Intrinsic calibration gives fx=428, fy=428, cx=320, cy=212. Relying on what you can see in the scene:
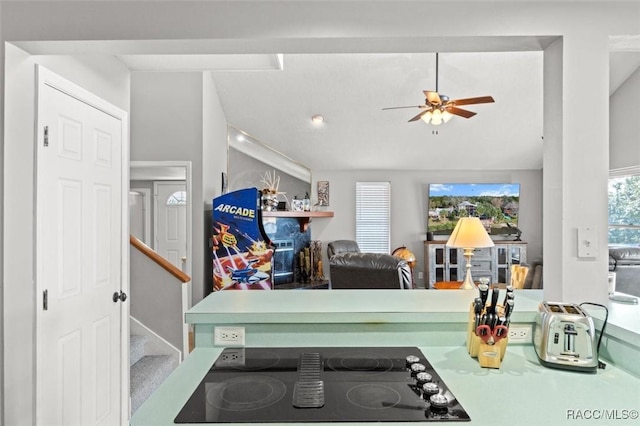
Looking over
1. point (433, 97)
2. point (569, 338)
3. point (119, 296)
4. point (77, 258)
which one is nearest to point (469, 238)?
point (433, 97)

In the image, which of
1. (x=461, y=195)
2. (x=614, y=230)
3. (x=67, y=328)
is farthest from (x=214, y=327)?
(x=461, y=195)

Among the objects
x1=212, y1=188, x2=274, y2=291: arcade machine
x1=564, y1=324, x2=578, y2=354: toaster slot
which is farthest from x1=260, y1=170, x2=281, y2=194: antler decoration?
x1=564, y1=324, x2=578, y2=354: toaster slot

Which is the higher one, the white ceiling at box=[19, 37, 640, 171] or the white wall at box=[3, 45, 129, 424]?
the white ceiling at box=[19, 37, 640, 171]

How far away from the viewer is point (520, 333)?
1.63 m

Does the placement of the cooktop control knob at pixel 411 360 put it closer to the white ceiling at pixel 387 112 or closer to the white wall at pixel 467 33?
the white wall at pixel 467 33

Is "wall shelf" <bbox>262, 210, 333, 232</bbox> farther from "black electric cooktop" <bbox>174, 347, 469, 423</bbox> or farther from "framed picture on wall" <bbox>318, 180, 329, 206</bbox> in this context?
"black electric cooktop" <bbox>174, 347, 469, 423</bbox>

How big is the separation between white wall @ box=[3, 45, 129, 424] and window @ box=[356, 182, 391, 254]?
586cm

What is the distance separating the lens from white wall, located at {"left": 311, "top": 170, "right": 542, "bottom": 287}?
24.3 feet

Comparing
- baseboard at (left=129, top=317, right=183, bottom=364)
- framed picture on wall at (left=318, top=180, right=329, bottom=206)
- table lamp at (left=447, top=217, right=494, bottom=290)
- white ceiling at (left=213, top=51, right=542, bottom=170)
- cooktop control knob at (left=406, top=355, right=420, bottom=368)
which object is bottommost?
baseboard at (left=129, top=317, right=183, bottom=364)

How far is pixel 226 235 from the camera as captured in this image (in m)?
4.68

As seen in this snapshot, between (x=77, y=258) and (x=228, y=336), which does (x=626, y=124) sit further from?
(x=77, y=258)

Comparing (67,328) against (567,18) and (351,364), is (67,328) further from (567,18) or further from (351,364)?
(567,18)

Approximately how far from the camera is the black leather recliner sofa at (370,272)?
3787 mm

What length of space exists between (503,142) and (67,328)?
6245 mm
